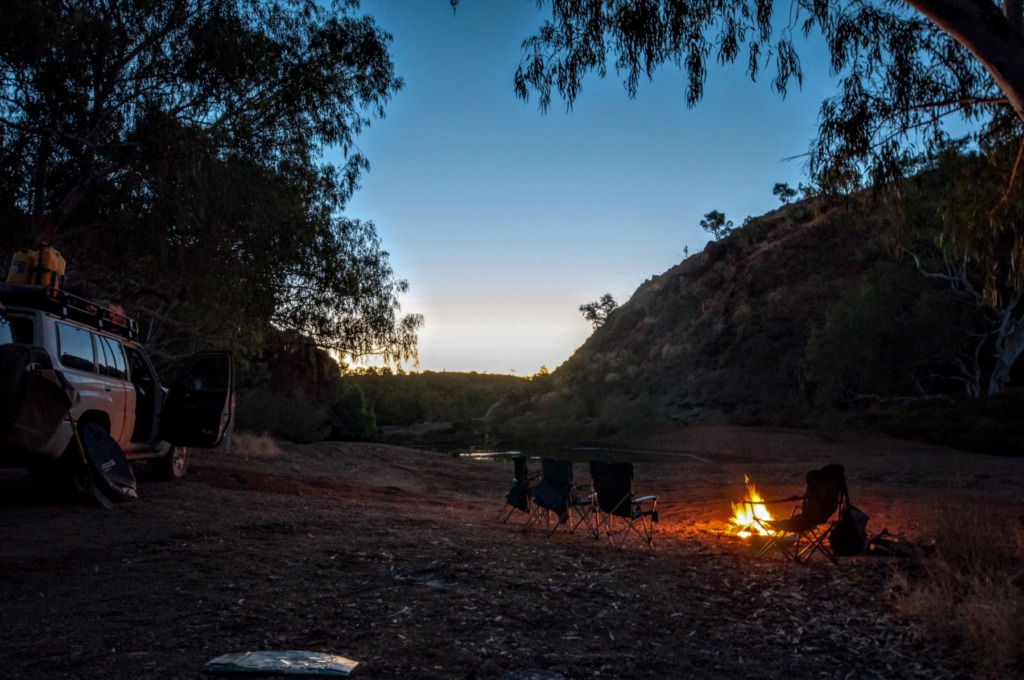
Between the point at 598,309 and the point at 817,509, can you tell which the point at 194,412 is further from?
the point at 598,309

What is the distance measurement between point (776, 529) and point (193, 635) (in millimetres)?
5697

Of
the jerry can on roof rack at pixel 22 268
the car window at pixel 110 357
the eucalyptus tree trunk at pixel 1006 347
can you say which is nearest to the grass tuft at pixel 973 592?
the car window at pixel 110 357

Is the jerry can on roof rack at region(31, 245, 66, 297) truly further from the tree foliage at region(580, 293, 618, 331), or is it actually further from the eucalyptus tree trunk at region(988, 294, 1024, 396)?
the tree foliage at region(580, 293, 618, 331)

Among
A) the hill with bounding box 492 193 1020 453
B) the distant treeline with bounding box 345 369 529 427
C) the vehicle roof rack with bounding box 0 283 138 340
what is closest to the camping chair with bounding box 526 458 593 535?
the vehicle roof rack with bounding box 0 283 138 340

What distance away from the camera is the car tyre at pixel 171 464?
11219 millimetres

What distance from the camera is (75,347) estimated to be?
799 cm

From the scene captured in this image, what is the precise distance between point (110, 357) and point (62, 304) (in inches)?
56.7

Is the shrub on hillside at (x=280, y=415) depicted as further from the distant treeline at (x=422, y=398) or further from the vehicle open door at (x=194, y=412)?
the vehicle open door at (x=194, y=412)

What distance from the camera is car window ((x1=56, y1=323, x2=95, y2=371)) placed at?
766cm

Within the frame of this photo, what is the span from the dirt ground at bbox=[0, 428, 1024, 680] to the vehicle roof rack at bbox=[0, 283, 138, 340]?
6.54ft

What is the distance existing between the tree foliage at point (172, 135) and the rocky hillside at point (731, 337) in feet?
84.8

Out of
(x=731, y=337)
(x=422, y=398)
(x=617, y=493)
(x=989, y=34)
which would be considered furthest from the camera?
(x=422, y=398)

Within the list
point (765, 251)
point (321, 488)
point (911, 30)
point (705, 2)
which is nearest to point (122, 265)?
point (321, 488)

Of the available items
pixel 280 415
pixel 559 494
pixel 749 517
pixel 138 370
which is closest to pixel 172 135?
pixel 138 370
